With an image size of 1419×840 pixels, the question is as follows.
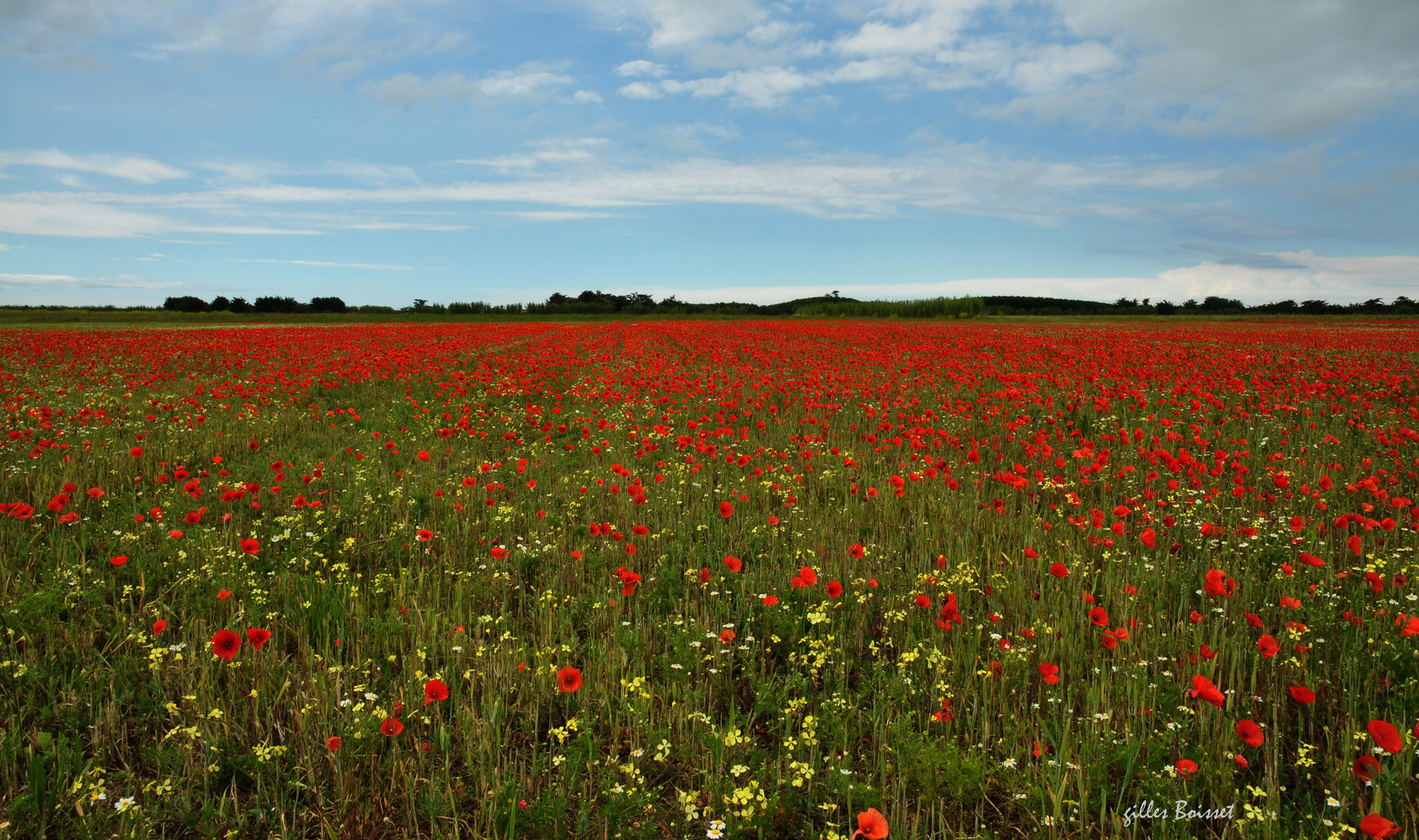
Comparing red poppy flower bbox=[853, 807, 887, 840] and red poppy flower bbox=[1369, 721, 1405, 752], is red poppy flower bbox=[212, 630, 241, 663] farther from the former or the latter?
red poppy flower bbox=[1369, 721, 1405, 752]

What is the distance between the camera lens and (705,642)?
3.25 metres

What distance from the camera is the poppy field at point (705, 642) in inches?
91.5

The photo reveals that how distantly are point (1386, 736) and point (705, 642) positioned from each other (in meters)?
2.43

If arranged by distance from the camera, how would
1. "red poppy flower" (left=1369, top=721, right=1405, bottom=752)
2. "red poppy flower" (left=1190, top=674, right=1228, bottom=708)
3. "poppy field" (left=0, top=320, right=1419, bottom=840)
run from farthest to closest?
"poppy field" (left=0, top=320, right=1419, bottom=840), "red poppy flower" (left=1190, top=674, right=1228, bottom=708), "red poppy flower" (left=1369, top=721, right=1405, bottom=752)

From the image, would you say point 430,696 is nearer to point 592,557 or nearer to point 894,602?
point 592,557

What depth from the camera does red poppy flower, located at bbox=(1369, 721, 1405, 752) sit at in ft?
6.73

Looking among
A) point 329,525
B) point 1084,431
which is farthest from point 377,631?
point 1084,431

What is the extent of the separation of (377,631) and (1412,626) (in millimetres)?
4337

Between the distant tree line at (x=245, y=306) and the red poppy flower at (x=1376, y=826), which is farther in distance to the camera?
the distant tree line at (x=245, y=306)

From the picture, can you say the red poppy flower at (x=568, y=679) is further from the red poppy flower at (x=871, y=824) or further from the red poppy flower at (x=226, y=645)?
the red poppy flower at (x=226, y=645)

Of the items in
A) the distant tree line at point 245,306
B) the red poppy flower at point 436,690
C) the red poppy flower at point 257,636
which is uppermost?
the distant tree line at point 245,306

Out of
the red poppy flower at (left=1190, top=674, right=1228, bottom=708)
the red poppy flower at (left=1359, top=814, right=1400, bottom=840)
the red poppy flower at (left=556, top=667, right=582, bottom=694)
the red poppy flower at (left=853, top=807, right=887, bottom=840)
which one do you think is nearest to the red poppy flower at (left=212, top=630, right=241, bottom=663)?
the red poppy flower at (left=556, top=667, right=582, bottom=694)

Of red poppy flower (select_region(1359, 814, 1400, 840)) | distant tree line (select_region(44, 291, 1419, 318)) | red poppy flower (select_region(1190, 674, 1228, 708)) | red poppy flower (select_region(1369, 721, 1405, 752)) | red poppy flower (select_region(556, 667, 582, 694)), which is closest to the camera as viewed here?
red poppy flower (select_region(1359, 814, 1400, 840))

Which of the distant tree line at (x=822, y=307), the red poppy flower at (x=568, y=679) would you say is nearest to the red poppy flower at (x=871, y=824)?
the red poppy flower at (x=568, y=679)
